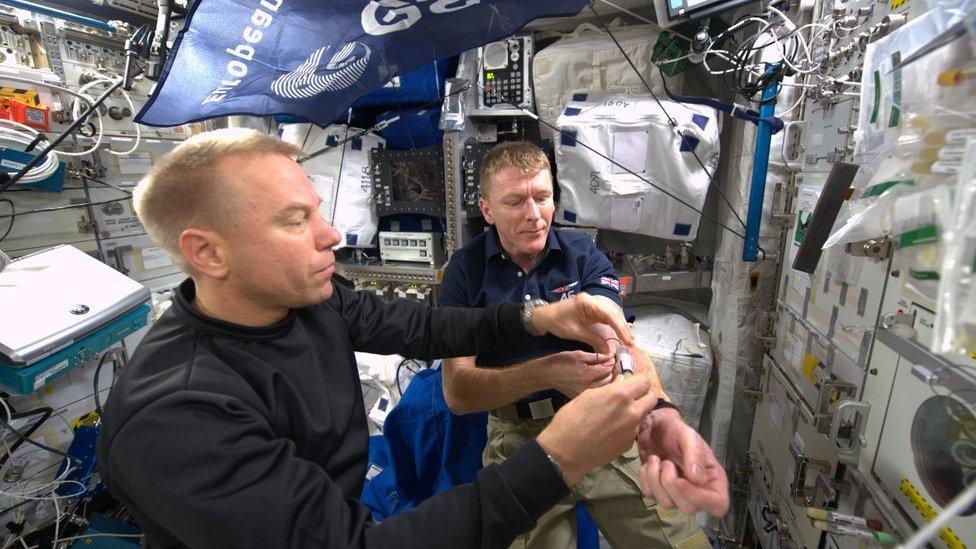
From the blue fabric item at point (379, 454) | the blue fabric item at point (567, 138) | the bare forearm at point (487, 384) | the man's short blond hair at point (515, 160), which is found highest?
the blue fabric item at point (567, 138)

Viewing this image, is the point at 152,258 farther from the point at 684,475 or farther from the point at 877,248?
the point at 877,248

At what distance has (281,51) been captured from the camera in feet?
5.74

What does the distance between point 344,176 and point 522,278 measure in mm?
1611

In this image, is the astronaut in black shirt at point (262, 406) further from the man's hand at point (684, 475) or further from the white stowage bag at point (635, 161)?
the white stowage bag at point (635, 161)

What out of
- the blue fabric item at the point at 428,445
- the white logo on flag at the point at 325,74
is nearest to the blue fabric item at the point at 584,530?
the blue fabric item at the point at 428,445

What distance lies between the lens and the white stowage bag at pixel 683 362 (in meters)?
2.28

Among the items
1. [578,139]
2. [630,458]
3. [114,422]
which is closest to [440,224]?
[578,139]

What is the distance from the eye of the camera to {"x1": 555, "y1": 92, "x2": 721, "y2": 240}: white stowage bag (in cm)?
213

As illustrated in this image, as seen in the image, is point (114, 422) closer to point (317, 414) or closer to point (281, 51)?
point (317, 414)

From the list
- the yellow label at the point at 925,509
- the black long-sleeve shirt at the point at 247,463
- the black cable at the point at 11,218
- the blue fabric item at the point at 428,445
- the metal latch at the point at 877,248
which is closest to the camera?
the black long-sleeve shirt at the point at 247,463

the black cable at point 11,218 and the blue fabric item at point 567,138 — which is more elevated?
the blue fabric item at point 567,138

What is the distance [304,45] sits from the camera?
1.74 metres

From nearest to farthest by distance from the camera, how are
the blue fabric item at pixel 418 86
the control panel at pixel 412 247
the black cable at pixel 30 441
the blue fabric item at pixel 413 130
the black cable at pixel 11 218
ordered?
the black cable at pixel 30 441 → the black cable at pixel 11 218 → the blue fabric item at pixel 418 86 → the blue fabric item at pixel 413 130 → the control panel at pixel 412 247

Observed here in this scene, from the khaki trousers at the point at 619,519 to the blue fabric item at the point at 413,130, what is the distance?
1920mm
